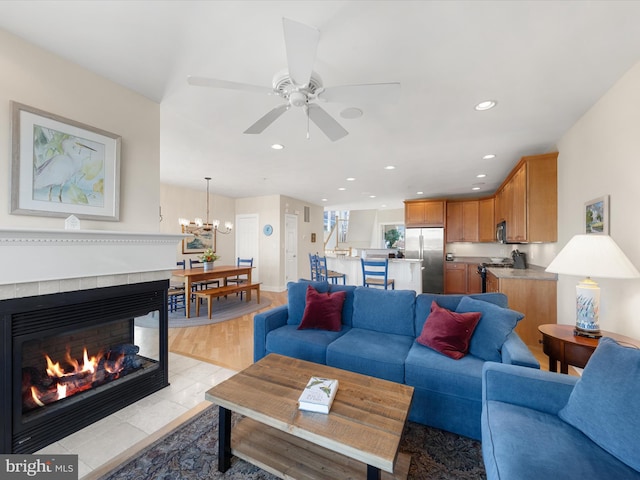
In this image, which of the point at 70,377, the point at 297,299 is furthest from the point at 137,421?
the point at 297,299

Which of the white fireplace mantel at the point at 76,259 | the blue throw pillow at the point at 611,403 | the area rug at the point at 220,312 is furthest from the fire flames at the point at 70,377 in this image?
the blue throw pillow at the point at 611,403

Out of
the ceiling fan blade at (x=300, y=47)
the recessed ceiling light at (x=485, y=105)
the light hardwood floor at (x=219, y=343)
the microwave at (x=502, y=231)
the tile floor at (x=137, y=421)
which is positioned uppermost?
the recessed ceiling light at (x=485, y=105)

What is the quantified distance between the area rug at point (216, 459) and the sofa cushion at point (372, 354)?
1.30 feet

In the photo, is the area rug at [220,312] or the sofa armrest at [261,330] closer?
the sofa armrest at [261,330]

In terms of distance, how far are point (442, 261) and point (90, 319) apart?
6501mm

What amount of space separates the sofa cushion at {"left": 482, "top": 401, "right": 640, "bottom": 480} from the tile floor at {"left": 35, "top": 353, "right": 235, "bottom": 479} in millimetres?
2036

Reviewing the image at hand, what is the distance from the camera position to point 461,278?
6.37 metres

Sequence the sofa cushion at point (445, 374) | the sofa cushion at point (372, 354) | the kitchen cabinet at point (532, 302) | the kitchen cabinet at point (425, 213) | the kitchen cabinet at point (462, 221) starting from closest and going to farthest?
the sofa cushion at point (445, 374), the sofa cushion at point (372, 354), the kitchen cabinet at point (532, 302), the kitchen cabinet at point (462, 221), the kitchen cabinet at point (425, 213)

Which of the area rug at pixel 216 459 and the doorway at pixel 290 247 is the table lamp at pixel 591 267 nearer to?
the area rug at pixel 216 459

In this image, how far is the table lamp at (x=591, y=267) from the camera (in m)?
1.69

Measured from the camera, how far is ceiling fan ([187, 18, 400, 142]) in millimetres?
1255

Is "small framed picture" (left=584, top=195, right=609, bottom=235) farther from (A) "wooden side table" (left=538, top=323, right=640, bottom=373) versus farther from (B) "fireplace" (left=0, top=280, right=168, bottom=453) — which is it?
(B) "fireplace" (left=0, top=280, right=168, bottom=453)

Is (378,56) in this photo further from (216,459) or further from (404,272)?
(404,272)

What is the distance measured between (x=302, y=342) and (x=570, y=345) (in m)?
1.91
